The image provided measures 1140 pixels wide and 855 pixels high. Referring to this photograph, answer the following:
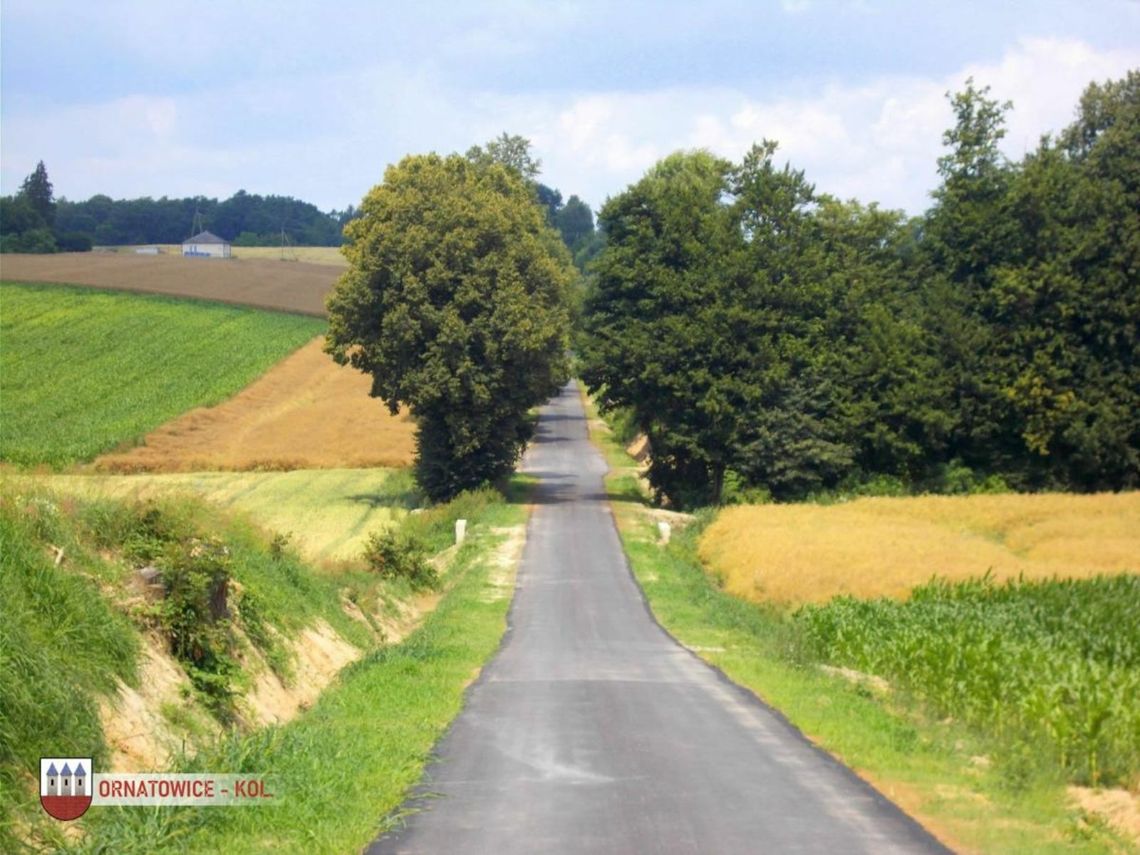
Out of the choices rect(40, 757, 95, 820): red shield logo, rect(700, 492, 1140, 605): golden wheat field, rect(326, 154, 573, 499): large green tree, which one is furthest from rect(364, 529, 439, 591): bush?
rect(40, 757, 95, 820): red shield logo

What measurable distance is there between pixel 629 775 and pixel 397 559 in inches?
852

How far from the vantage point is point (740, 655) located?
919 inches

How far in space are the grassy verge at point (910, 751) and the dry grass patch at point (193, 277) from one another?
7736 cm

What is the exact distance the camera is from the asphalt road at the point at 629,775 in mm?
10070

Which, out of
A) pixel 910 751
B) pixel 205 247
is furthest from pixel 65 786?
pixel 205 247

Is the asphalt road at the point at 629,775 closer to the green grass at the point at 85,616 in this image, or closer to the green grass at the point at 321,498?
the green grass at the point at 85,616

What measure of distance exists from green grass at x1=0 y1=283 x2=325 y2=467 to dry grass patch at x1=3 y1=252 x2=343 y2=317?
337cm

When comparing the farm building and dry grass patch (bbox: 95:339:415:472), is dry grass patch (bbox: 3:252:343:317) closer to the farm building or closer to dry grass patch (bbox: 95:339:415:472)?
dry grass patch (bbox: 95:339:415:472)

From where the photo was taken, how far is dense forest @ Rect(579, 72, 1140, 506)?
53.8 m

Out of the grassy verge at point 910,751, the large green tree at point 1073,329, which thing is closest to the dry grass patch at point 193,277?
the large green tree at point 1073,329

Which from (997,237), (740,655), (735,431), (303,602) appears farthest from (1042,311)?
(303,602)

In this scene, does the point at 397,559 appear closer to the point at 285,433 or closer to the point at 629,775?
the point at 629,775

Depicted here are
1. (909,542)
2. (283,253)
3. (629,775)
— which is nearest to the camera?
(629,775)

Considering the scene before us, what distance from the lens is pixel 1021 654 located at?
19.1 m
